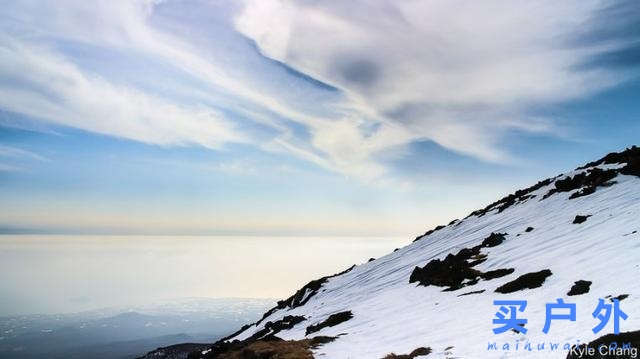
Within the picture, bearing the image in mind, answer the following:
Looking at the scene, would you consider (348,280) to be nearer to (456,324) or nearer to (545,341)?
(456,324)

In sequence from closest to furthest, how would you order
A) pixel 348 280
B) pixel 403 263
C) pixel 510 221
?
pixel 510 221, pixel 403 263, pixel 348 280

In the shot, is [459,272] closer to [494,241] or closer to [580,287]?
[494,241]

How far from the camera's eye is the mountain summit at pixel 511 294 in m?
15.6

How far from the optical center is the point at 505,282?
76.2ft

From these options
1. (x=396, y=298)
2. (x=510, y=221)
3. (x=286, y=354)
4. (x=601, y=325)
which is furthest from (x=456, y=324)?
(x=510, y=221)

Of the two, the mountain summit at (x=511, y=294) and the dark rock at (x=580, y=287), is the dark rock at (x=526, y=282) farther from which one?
the dark rock at (x=580, y=287)

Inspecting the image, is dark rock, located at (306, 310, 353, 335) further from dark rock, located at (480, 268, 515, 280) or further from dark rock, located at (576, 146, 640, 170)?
dark rock, located at (576, 146, 640, 170)

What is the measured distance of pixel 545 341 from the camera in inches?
572

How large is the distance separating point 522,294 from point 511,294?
0.56 m

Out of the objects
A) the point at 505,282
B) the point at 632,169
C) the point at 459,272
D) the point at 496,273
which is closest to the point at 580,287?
the point at 505,282

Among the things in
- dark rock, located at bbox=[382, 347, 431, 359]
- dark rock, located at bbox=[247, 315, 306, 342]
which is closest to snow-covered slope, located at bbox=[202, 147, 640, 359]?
dark rock, located at bbox=[247, 315, 306, 342]

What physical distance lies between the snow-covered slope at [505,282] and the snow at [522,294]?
7cm

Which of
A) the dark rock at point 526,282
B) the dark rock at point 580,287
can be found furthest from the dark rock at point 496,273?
the dark rock at point 580,287

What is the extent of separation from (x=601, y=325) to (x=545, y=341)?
1876 mm
